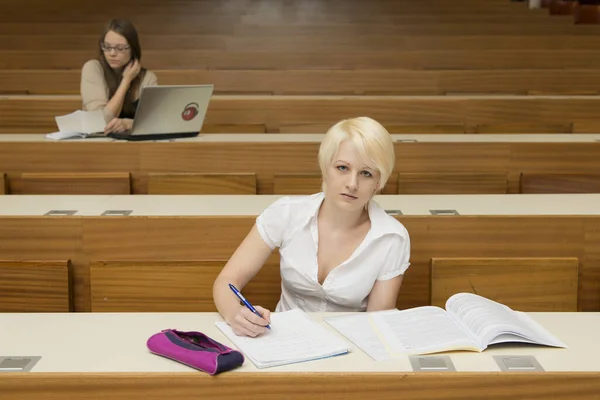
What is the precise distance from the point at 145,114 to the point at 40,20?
462 centimetres

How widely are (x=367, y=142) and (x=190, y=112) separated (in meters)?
1.77

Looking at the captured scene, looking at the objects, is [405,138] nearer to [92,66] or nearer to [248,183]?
[248,183]

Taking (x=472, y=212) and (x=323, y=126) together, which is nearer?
(x=472, y=212)

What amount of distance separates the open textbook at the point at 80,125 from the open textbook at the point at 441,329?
207cm

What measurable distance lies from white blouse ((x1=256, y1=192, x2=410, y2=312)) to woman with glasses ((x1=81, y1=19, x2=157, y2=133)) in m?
1.90

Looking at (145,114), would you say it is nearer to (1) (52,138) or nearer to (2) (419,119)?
(1) (52,138)

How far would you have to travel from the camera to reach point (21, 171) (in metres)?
3.29

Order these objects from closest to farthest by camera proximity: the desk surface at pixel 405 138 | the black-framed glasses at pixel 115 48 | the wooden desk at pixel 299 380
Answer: the wooden desk at pixel 299 380 < the desk surface at pixel 405 138 < the black-framed glasses at pixel 115 48

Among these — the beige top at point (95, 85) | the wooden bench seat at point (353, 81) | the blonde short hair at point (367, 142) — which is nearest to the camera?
the blonde short hair at point (367, 142)

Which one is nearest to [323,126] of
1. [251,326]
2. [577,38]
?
[251,326]

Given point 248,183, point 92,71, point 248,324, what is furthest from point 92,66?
point 248,324

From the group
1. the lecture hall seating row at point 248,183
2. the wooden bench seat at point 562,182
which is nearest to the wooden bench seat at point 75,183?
the lecture hall seating row at point 248,183

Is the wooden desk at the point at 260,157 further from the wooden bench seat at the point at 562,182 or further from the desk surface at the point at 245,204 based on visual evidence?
the desk surface at the point at 245,204

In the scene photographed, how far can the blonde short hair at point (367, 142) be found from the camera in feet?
6.32
